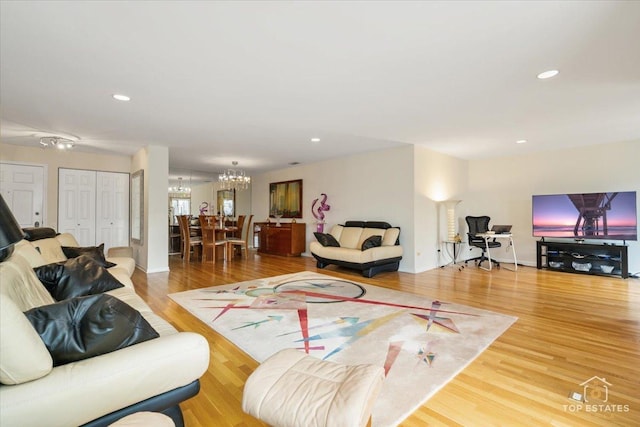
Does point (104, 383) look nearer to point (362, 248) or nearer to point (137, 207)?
point (362, 248)

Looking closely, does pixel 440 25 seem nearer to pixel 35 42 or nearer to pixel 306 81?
pixel 306 81

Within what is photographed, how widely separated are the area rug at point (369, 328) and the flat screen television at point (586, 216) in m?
3.70

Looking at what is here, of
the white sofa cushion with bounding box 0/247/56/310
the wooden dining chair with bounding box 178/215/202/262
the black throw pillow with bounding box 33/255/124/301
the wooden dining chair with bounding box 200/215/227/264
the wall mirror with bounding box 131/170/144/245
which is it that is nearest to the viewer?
the white sofa cushion with bounding box 0/247/56/310

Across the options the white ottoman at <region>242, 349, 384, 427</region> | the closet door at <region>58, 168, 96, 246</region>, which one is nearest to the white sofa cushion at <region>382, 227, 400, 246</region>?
the white ottoman at <region>242, 349, 384, 427</region>

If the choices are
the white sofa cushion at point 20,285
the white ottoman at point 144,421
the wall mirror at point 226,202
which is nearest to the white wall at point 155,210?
the wall mirror at point 226,202

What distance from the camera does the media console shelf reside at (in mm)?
5340

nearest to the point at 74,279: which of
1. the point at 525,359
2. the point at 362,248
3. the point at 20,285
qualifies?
the point at 20,285

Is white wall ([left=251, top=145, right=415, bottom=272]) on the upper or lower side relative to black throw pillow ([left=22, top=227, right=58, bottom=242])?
upper

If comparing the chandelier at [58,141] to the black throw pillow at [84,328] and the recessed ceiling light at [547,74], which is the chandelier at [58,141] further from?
the recessed ceiling light at [547,74]

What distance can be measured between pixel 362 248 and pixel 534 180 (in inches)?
166

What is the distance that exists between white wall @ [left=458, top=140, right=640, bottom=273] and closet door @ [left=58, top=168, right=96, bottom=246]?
8314 millimetres

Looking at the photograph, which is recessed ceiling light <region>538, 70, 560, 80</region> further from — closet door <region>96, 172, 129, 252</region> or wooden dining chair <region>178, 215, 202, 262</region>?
closet door <region>96, 172, 129, 252</region>

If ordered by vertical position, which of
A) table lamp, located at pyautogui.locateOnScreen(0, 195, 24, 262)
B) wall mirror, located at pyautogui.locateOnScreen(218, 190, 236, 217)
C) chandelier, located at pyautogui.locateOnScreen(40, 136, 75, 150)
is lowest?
table lamp, located at pyautogui.locateOnScreen(0, 195, 24, 262)

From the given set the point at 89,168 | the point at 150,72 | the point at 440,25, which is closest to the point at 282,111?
the point at 150,72
